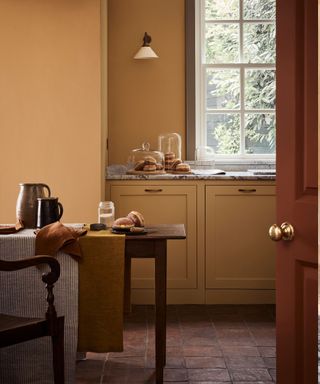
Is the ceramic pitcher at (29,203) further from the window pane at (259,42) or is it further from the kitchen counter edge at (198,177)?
the window pane at (259,42)

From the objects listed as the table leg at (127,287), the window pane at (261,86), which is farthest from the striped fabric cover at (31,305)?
the window pane at (261,86)

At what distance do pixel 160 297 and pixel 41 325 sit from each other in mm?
686

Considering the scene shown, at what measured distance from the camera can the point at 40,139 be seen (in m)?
4.95

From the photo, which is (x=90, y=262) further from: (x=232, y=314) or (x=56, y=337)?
(x=232, y=314)

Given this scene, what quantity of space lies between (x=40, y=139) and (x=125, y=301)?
1.59m

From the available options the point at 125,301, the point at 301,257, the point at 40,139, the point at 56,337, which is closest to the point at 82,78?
the point at 40,139

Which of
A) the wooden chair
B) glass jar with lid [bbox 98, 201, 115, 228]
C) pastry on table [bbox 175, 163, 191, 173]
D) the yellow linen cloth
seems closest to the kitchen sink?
pastry on table [bbox 175, 163, 191, 173]

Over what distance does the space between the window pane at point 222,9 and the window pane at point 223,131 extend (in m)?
0.79

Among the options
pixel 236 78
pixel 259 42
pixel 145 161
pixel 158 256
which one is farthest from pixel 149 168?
pixel 158 256

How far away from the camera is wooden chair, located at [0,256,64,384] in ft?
9.32

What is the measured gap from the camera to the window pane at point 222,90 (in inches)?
229

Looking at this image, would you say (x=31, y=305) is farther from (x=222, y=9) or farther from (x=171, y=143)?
(x=222, y=9)

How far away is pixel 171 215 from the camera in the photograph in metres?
5.20

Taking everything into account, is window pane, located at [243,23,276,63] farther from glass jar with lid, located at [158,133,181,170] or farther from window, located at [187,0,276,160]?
glass jar with lid, located at [158,133,181,170]
